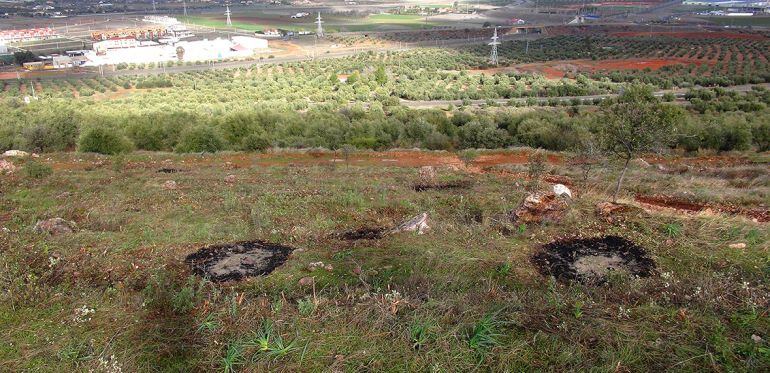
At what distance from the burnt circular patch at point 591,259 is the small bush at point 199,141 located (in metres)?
21.1

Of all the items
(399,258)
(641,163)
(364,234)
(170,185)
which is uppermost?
(399,258)

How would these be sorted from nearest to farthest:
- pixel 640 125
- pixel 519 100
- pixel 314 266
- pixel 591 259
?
pixel 314 266
pixel 591 259
pixel 640 125
pixel 519 100

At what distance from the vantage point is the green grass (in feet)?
16.3

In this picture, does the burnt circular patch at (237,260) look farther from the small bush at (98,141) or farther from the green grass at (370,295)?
the small bush at (98,141)

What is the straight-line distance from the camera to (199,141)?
25812 mm

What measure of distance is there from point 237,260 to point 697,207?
10.1 metres

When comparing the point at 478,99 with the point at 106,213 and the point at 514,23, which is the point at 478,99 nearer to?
the point at 106,213

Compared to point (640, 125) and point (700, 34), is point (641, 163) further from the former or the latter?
point (700, 34)

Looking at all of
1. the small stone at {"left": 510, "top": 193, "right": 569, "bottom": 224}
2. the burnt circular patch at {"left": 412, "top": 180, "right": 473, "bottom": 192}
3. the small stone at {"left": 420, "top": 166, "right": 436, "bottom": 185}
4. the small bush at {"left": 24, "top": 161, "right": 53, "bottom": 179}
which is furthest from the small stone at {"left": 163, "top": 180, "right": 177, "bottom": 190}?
the small stone at {"left": 510, "top": 193, "right": 569, "bottom": 224}

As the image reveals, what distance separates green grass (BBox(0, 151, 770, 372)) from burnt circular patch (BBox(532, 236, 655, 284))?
280 millimetres

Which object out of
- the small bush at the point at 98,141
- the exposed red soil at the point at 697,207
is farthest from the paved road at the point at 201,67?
the exposed red soil at the point at 697,207

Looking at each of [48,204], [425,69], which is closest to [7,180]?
[48,204]

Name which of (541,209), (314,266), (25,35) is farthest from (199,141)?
(25,35)

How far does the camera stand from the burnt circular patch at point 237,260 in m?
7.57
